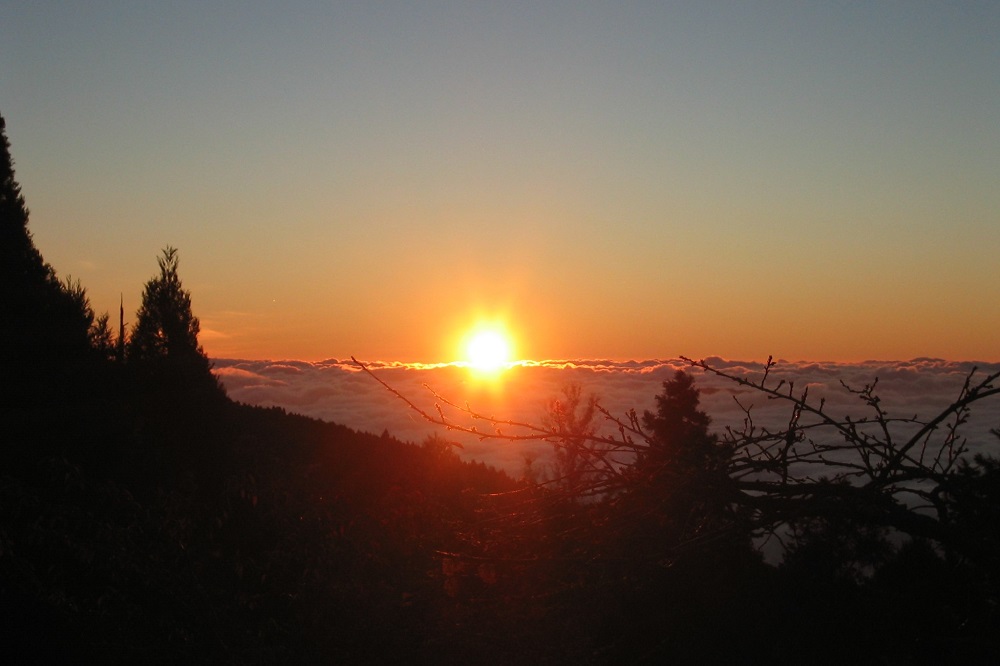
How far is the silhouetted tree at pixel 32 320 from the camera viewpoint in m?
12.7

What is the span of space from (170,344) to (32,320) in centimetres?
676

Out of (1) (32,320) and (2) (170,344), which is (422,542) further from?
(2) (170,344)

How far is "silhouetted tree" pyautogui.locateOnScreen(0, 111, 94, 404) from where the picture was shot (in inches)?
499

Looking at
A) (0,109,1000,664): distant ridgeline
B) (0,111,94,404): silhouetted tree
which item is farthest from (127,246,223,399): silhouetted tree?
(0,111,94,404): silhouetted tree

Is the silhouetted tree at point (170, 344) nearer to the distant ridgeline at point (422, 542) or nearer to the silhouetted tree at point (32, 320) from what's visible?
the distant ridgeline at point (422, 542)

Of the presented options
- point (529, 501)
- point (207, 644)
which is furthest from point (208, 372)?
point (529, 501)

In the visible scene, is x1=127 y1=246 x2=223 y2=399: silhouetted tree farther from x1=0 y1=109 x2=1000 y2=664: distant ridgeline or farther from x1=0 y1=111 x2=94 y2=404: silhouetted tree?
x1=0 y1=111 x2=94 y2=404: silhouetted tree

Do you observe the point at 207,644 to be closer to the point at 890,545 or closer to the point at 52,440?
the point at 52,440

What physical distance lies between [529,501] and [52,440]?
1186cm

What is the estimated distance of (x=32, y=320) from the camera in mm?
13305

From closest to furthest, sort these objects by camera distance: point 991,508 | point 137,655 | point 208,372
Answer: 1. point 991,508
2. point 137,655
3. point 208,372

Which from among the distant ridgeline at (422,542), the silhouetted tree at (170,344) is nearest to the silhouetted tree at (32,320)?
the distant ridgeline at (422,542)

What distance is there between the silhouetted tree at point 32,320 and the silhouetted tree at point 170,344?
3567mm

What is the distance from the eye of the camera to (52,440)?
12.2 meters
